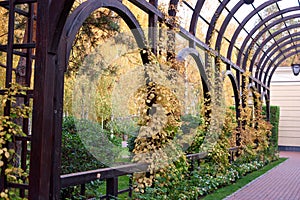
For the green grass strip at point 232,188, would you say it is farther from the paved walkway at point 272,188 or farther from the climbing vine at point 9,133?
the climbing vine at point 9,133

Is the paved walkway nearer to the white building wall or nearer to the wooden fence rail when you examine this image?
the wooden fence rail

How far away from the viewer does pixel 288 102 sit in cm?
2234

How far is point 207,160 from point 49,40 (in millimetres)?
5859

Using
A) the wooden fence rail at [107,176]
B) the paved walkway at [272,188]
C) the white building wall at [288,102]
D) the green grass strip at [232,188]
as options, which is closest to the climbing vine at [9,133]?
the wooden fence rail at [107,176]

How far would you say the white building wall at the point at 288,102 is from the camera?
869 inches

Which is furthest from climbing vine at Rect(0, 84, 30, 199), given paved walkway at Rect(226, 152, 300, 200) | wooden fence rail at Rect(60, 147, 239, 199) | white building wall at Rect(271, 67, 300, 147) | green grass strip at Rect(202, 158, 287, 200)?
white building wall at Rect(271, 67, 300, 147)

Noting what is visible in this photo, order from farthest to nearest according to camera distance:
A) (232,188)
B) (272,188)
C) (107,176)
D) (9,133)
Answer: (272,188) → (232,188) → (107,176) → (9,133)

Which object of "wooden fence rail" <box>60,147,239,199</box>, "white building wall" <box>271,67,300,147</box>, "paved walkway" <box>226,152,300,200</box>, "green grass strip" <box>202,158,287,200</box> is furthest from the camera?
"white building wall" <box>271,67,300,147</box>

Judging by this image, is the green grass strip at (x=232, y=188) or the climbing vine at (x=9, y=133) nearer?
the climbing vine at (x=9, y=133)

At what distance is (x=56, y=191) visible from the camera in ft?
11.4

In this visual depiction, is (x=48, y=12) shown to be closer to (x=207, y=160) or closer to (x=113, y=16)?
(x=113, y=16)

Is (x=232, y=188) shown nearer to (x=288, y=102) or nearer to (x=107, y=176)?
(x=107, y=176)

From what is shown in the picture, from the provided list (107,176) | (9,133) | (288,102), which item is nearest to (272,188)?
(107,176)

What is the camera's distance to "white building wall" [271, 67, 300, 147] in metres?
22.1
